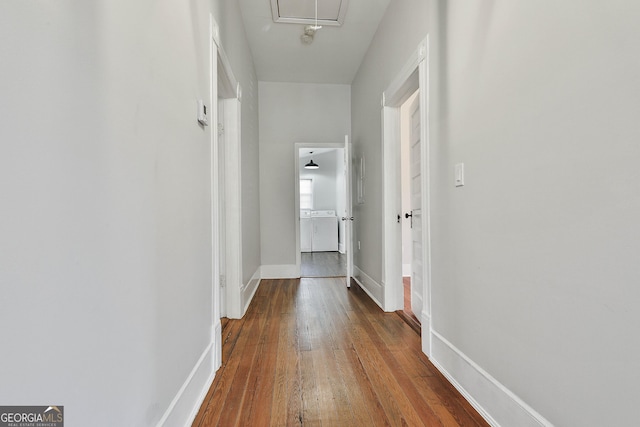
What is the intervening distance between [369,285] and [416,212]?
4.21 ft

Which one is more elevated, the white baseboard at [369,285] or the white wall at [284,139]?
the white wall at [284,139]

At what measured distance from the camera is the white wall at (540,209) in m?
0.88

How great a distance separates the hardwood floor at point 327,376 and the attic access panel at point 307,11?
2.80 meters

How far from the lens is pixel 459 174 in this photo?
5.57ft

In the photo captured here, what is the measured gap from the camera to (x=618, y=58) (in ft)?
2.87

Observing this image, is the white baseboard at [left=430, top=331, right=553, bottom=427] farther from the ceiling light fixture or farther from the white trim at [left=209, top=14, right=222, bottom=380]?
the ceiling light fixture

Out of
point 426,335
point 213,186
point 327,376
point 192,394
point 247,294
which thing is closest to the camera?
point 192,394

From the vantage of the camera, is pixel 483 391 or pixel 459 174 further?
pixel 459 174

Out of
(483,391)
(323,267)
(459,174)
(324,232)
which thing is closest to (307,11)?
(459,174)

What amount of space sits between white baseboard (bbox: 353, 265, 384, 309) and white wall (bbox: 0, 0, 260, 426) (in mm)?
2123

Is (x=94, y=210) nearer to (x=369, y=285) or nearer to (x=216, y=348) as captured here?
(x=216, y=348)

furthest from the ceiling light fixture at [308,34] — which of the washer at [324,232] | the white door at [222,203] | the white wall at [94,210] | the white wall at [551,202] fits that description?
the washer at [324,232]

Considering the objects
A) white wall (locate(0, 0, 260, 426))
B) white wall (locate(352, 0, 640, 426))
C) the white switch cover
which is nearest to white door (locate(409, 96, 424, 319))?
white wall (locate(352, 0, 640, 426))

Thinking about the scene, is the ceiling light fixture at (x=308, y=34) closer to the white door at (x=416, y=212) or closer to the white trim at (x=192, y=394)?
the white door at (x=416, y=212)
